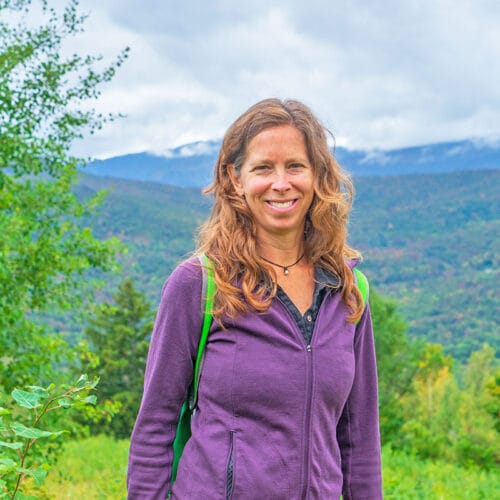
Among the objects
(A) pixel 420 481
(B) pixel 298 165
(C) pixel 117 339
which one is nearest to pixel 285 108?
(B) pixel 298 165

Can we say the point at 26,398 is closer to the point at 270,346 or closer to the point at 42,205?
the point at 270,346

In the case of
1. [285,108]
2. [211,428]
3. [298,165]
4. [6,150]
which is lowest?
[211,428]

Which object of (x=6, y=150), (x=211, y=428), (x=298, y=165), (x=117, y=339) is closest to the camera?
(x=211, y=428)

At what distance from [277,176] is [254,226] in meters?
0.18

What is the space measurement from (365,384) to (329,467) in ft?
1.07

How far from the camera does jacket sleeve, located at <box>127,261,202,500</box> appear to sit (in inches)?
82.4

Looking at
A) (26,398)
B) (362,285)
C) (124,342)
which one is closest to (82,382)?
(26,398)

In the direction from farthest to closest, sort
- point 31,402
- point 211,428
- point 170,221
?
1. point 170,221
2. point 211,428
3. point 31,402

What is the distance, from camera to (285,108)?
226 cm

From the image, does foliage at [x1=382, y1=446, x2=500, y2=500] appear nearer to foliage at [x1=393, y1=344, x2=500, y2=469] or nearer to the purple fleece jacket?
the purple fleece jacket

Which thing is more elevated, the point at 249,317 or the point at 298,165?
the point at 298,165

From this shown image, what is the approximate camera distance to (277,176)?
2213 millimetres

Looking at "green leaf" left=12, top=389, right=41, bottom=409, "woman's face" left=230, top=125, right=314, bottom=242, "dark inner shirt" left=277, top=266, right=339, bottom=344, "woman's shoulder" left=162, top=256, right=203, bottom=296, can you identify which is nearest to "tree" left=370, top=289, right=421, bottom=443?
"dark inner shirt" left=277, top=266, right=339, bottom=344

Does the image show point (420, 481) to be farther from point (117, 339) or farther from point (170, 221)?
point (170, 221)
